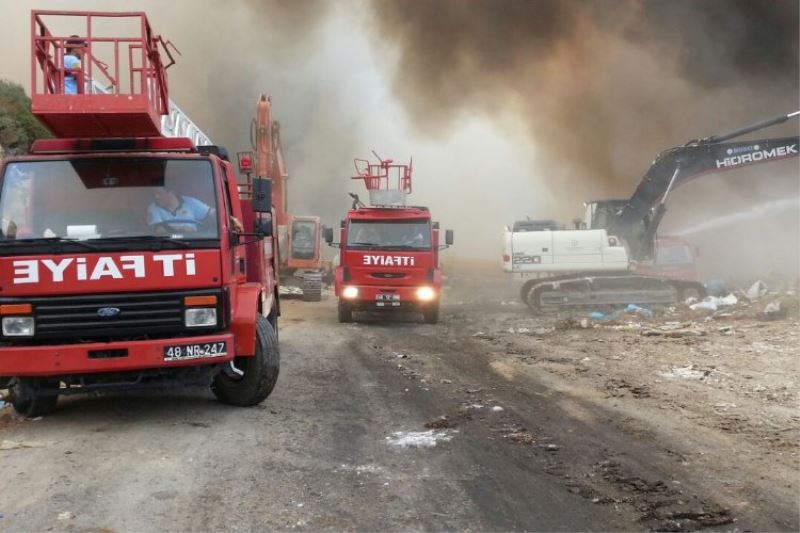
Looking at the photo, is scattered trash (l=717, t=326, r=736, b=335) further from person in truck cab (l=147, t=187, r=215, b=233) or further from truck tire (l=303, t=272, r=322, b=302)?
truck tire (l=303, t=272, r=322, b=302)

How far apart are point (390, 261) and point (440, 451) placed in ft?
26.4

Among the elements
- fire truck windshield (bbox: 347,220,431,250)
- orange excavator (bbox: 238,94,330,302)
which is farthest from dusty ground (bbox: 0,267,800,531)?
orange excavator (bbox: 238,94,330,302)

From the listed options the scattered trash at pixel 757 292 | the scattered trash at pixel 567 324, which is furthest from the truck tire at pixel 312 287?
the scattered trash at pixel 757 292

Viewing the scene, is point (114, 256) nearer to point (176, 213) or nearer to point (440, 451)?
point (176, 213)

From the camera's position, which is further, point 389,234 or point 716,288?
point 716,288

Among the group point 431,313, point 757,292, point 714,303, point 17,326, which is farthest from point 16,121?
point 757,292

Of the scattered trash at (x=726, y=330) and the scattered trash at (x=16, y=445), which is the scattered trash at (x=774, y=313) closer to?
the scattered trash at (x=726, y=330)

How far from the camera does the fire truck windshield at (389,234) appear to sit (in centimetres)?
1266

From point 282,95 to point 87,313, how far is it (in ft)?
99.4

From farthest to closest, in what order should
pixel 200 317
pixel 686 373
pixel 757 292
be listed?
1. pixel 757 292
2. pixel 686 373
3. pixel 200 317

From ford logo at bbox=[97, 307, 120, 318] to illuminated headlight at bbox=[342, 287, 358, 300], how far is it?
311 inches

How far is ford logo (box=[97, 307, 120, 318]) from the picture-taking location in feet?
16.0

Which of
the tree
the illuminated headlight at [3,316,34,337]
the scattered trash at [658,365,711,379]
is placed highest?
the tree

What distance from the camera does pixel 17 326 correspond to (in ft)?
15.8
